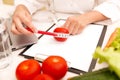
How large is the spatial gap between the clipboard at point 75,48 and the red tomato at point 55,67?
69 millimetres

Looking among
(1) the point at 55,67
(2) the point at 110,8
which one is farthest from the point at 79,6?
(1) the point at 55,67

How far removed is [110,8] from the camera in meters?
1.01

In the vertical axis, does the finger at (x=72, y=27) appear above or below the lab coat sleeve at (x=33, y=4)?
below

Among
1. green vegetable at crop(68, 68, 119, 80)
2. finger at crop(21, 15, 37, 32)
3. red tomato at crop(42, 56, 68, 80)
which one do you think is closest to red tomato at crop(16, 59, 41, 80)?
red tomato at crop(42, 56, 68, 80)

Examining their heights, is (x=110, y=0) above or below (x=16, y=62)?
above

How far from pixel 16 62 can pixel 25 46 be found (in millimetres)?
98

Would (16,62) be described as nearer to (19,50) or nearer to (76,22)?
(19,50)

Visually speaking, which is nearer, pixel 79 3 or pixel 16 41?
pixel 16 41

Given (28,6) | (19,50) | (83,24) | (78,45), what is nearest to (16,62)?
(19,50)

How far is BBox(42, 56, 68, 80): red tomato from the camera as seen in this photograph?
2.01 ft

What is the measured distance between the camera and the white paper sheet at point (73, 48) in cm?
73

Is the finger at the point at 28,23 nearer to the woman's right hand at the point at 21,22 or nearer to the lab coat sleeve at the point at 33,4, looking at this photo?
the woman's right hand at the point at 21,22

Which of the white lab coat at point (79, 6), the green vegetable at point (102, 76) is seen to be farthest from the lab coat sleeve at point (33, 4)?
the green vegetable at point (102, 76)

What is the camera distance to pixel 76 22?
0.93m
